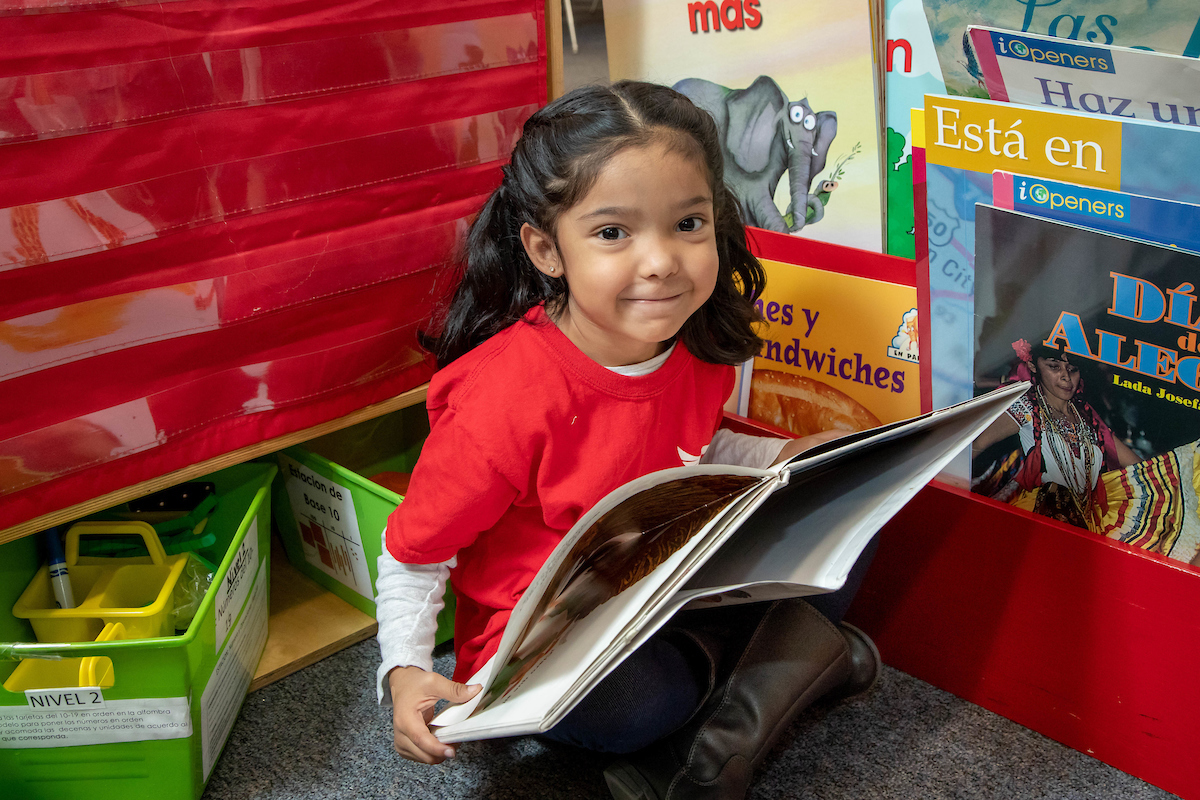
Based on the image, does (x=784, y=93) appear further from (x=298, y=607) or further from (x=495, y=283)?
(x=298, y=607)

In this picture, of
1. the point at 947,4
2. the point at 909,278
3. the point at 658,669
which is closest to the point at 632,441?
the point at 658,669

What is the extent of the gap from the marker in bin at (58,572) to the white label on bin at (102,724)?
6.1 inches

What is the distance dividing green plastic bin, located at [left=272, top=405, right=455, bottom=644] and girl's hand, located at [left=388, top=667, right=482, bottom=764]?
0.21 m

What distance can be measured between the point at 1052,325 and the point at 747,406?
0.33 metres

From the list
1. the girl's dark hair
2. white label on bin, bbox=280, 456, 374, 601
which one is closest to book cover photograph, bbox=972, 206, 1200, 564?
the girl's dark hair

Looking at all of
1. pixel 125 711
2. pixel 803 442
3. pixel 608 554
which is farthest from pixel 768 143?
pixel 125 711

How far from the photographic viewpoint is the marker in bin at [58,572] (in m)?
0.85

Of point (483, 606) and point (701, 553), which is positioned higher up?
point (701, 553)

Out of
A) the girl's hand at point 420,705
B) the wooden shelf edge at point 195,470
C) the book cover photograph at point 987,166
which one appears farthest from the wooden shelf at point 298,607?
the book cover photograph at point 987,166

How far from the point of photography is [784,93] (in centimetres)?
95

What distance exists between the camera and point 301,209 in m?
0.82

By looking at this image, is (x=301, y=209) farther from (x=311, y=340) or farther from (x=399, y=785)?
(x=399, y=785)

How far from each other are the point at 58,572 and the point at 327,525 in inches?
9.8

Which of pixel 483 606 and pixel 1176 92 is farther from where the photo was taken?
pixel 483 606
